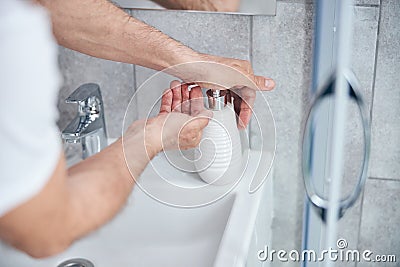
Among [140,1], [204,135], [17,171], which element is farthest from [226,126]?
[17,171]

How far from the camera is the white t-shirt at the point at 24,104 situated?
498mm

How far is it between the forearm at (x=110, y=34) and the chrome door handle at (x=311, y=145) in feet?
0.71

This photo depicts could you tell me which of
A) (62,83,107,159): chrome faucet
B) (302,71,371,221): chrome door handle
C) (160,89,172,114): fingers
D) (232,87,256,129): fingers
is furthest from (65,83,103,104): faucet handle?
(302,71,371,221): chrome door handle

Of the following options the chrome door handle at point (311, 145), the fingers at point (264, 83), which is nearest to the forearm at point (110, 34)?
the fingers at point (264, 83)

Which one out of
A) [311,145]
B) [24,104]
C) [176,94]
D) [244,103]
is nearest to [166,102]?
[176,94]

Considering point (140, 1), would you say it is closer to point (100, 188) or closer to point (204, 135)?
point (204, 135)

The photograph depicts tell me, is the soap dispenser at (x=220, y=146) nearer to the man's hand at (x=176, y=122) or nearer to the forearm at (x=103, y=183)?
the man's hand at (x=176, y=122)

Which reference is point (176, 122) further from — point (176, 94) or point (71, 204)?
point (71, 204)

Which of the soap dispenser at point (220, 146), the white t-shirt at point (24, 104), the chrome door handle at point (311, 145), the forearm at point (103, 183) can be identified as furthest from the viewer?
the soap dispenser at point (220, 146)

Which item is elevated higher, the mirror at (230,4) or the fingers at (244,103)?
the mirror at (230,4)

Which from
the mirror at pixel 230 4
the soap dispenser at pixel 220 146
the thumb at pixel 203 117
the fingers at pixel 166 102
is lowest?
the soap dispenser at pixel 220 146

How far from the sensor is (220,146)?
893 mm

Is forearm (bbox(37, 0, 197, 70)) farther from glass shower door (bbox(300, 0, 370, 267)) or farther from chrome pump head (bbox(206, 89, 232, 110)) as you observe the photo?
glass shower door (bbox(300, 0, 370, 267))

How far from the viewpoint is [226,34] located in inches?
37.4
